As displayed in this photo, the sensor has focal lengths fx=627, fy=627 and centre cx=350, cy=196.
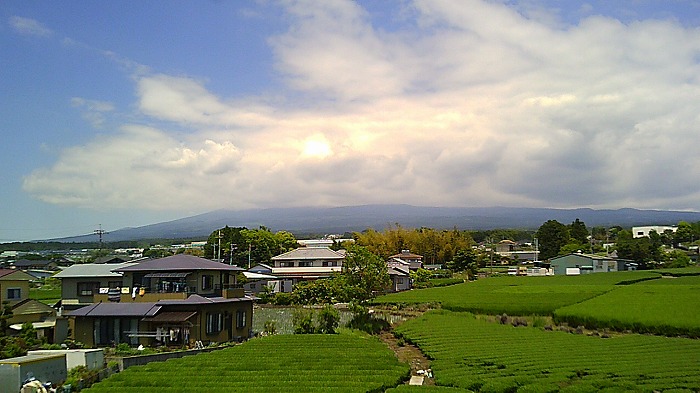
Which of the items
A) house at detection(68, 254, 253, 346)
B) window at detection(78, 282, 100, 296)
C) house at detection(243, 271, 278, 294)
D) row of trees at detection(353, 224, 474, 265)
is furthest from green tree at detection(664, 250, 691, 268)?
window at detection(78, 282, 100, 296)

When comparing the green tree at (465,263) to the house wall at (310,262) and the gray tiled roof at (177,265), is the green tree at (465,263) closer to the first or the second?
the house wall at (310,262)

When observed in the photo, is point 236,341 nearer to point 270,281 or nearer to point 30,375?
point 30,375

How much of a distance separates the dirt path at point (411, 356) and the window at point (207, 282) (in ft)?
28.2

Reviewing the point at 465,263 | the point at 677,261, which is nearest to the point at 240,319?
the point at 465,263

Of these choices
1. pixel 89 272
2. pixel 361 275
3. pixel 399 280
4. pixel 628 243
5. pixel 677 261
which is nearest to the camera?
pixel 89 272

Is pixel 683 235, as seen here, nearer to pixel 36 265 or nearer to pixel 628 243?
pixel 628 243

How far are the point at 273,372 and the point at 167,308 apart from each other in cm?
1064

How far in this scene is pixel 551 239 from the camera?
90.9m

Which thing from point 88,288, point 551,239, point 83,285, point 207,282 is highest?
point 551,239

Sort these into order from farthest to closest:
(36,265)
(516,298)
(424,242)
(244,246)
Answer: (424,242) → (36,265) → (244,246) → (516,298)

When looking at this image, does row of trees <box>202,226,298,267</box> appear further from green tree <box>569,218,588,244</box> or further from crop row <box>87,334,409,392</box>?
crop row <box>87,334,409,392</box>

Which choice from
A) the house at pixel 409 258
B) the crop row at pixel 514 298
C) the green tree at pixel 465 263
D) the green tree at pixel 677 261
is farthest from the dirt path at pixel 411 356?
the green tree at pixel 677 261

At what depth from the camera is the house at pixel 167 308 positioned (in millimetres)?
26609

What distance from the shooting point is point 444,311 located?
3619cm
